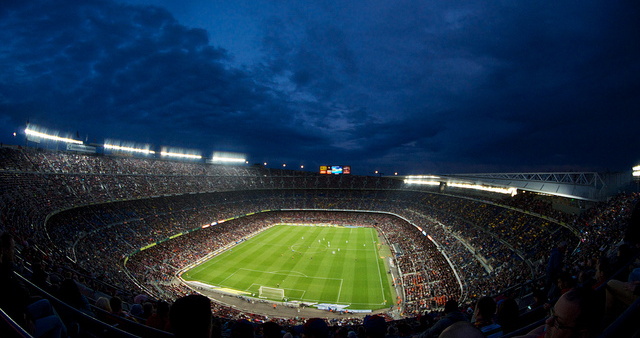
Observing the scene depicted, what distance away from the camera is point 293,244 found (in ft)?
148

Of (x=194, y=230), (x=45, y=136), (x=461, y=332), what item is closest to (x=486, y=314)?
(x=461, y=332)

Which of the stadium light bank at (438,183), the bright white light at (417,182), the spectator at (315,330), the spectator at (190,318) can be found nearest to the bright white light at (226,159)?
the bright white light at (417,182)

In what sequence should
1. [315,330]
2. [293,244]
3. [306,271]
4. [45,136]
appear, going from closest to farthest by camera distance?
1. [315,330]
2. [306,271]
3. [45,136]
4. [293,244]

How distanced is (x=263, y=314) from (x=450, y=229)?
2854cm

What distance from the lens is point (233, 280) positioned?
30.4 meters

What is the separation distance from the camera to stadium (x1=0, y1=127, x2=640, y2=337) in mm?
13484

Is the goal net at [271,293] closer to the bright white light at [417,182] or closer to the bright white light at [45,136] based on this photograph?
the bright white light at [45,136]

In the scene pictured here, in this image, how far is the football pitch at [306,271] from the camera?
90.5 ft

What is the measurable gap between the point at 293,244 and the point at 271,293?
17508 mm

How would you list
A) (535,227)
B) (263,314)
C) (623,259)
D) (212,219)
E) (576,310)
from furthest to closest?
(212,219) < (535,227) < (263,314) < (623,259) < (576,310)

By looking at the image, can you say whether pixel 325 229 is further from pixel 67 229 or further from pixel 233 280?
pixel 67 229

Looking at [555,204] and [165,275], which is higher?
[555,204]

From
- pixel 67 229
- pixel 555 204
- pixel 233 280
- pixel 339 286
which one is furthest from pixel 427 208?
pixel 67 229

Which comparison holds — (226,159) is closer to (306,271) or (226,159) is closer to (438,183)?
(306,271)
